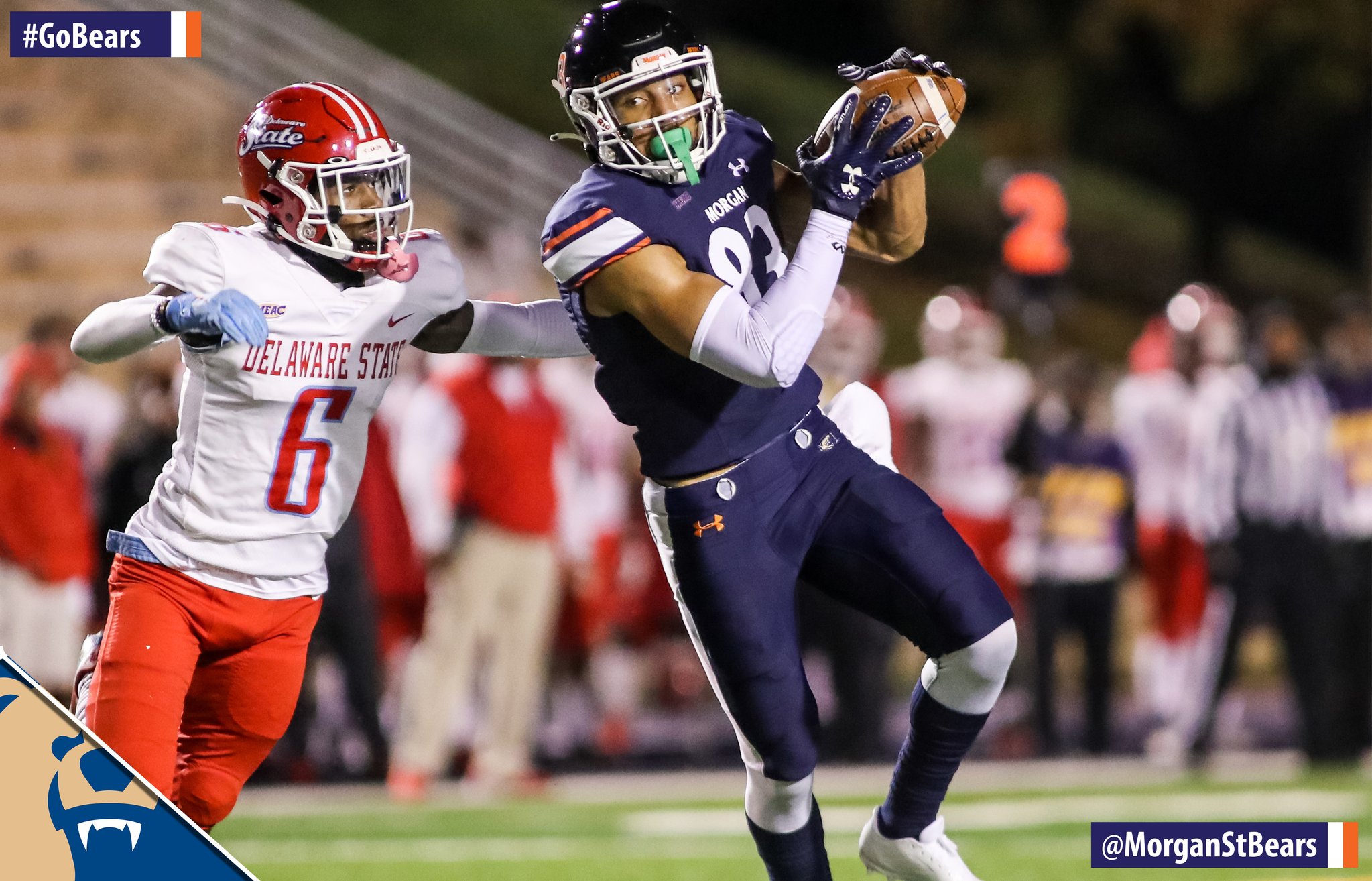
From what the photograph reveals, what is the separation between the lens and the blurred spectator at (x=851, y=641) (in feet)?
26.7

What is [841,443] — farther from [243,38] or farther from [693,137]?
[243,38]

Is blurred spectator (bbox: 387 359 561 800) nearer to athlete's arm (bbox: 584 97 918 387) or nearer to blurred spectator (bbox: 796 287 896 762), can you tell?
blurred spectator (bbox: 796 287 896 762)

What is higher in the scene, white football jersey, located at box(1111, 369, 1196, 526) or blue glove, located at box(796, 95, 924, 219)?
blue glove, located at box(796, 95, 924, 219)

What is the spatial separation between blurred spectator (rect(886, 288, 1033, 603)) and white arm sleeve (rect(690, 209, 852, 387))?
488cm

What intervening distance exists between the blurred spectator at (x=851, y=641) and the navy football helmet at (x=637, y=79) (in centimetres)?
420

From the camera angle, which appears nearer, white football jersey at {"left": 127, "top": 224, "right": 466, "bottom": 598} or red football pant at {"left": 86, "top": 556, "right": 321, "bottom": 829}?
red football pant at {"left": 86, "top": 556, "right": 321, "bottom": 829}

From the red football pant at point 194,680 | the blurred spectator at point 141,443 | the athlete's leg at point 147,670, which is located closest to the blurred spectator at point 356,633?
the blurred spectator at point 141,443

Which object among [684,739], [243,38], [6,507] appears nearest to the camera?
[6,507]

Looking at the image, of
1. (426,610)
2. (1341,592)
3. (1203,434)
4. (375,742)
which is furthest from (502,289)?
(1341,592)

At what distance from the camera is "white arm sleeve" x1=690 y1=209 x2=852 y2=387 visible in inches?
144

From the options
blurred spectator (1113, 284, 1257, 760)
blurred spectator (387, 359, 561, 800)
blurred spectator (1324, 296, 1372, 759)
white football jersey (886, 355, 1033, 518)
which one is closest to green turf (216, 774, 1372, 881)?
blurred spectator (387, 359, 561, 800)

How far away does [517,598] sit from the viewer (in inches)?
317

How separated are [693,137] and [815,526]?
2.80 ft

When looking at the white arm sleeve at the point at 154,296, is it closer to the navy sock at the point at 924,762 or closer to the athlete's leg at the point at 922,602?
the athlete's leg at the point at 922,602
